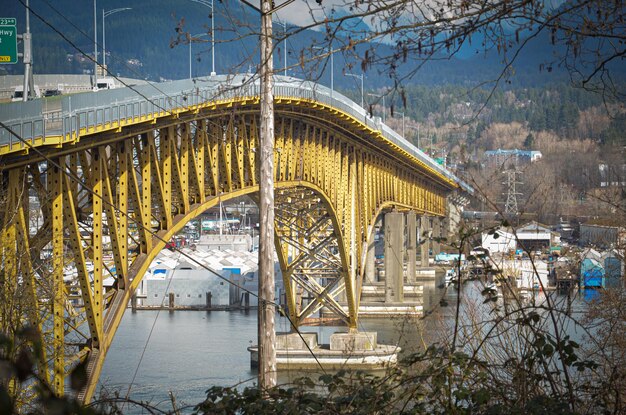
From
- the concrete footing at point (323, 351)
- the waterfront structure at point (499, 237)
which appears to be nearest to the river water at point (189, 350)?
the concrete footing at point (323, 351)

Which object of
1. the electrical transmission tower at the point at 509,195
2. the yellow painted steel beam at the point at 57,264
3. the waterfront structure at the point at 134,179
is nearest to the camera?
the waterfront structure at the point at 134,179

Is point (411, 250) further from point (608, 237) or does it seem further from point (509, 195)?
point (608, 237)

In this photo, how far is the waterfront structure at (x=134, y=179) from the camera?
827 inches

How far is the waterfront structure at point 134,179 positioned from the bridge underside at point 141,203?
5 cm

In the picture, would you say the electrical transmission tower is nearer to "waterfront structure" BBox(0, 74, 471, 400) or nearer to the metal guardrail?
"waterfront structure" BBox(0, 74, 471, 400)

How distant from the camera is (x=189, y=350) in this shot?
5128 centimetres

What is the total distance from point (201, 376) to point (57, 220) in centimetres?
2136

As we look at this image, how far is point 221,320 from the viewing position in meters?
68.2

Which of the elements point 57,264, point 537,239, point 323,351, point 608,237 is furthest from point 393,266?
point 537,239

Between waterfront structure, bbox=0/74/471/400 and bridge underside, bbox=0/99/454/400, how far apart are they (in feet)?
0.17

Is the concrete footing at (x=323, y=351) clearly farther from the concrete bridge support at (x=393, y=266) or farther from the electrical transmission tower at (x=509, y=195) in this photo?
the concrete bridge support at (x=393, y=266)

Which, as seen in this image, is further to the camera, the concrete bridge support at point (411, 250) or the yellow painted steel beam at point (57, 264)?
the concrete bridge support at point (411, 250)

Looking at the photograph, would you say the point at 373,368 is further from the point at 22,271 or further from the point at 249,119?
the point at 22,271

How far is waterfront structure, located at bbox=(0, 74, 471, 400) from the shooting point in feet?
68.9
